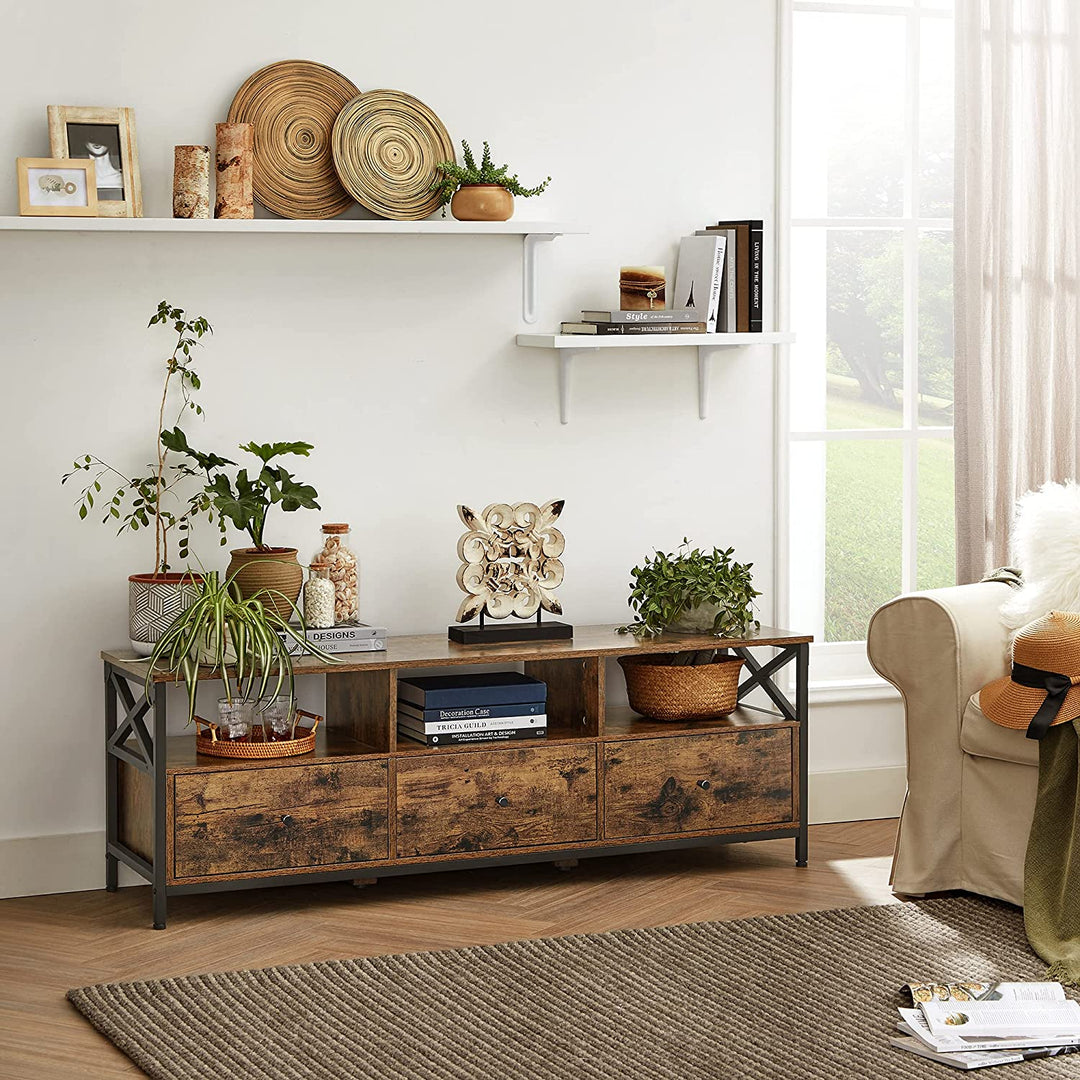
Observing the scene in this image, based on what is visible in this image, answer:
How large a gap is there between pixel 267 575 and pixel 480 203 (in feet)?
3.19

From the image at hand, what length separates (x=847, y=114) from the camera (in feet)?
13.8

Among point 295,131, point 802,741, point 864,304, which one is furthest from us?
point 864,304

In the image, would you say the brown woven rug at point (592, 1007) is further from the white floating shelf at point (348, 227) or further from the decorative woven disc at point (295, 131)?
the decorative woven disc at point (295, 131)

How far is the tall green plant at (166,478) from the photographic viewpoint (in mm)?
3531

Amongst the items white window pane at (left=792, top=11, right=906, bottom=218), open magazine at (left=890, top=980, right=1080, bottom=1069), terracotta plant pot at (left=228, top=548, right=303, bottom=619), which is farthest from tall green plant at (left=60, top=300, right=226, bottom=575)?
open magazine at (left=890, top=980, right=1080, bottom=1069)

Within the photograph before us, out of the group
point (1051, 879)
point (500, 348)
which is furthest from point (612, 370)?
point (1051, 879)

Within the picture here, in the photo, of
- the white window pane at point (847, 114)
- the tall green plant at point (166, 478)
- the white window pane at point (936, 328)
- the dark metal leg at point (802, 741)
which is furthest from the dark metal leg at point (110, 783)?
the white window pane at point (936, 328)

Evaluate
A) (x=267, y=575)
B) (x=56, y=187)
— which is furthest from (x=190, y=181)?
(x=267, y=575)

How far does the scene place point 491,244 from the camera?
3824 mm

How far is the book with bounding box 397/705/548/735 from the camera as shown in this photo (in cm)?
344

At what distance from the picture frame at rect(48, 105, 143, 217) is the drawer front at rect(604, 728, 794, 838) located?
1.61 m

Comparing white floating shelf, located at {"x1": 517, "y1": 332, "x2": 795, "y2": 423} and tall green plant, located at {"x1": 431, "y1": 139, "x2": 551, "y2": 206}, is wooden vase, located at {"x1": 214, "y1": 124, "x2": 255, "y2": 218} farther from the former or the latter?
white floating shelf, located at {"x1": 517, "y1": 332, "x2": 795, "y2": 423}

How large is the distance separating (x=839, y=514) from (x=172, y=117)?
199cm

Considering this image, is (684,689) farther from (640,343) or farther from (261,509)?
(261,509)
